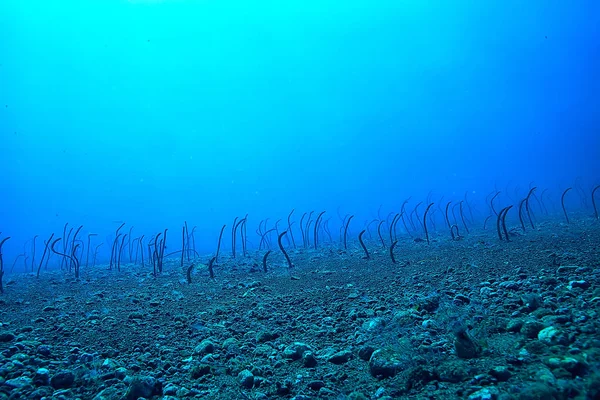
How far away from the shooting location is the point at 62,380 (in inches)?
117

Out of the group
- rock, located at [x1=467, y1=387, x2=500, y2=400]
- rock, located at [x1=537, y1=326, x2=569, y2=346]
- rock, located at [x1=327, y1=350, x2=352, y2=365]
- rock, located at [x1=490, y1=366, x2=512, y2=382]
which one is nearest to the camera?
rock, located at [x1=467, y1=387, x2=500, y2=400]

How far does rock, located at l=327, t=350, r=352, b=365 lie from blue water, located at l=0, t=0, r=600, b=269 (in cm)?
12896

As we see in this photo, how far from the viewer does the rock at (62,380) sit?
2955mm

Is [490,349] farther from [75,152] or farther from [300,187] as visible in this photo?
[75,152]

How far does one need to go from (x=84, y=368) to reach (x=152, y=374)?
89 centimetres

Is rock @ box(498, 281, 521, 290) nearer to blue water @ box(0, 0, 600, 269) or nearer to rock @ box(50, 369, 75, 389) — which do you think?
rock @ box(50, 369, 75, 389)

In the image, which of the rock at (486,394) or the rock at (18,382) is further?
the rock at (18,382)

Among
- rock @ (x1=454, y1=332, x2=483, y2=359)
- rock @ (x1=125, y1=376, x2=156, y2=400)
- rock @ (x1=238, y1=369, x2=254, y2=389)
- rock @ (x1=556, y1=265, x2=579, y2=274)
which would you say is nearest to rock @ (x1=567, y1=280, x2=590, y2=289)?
rock @ (x1=556, y1=265, x2=579, y2=274)

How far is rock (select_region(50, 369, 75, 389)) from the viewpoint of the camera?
9.70 ft

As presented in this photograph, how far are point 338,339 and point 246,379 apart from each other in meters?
1.38

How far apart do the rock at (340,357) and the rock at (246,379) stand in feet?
2.96

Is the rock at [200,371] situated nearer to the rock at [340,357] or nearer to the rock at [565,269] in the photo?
the rock at [340,357]

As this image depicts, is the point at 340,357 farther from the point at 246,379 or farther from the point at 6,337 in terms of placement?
the point at 6,337

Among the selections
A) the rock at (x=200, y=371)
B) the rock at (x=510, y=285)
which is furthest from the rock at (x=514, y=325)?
the rock at (x=200, y=371)
